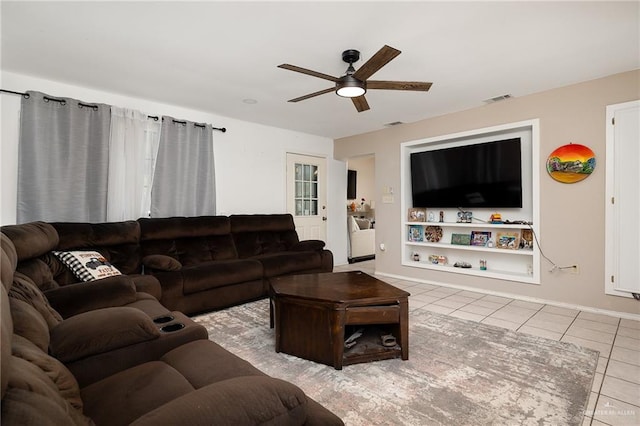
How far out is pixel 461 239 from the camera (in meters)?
4.53

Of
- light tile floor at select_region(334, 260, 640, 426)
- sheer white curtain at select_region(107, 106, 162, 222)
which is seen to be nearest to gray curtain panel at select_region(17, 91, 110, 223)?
sheer white curtain at select_region(107, 106, 162, 222)

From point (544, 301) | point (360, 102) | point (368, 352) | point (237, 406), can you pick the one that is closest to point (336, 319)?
point (368, 352)

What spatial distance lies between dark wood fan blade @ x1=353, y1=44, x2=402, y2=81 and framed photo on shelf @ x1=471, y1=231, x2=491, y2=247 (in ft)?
9.69

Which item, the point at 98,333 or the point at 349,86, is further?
the point at 349,86

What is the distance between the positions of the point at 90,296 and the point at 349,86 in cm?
233

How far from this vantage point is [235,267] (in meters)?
3.50

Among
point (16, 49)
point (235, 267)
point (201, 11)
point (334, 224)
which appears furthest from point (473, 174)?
point (16, 49)

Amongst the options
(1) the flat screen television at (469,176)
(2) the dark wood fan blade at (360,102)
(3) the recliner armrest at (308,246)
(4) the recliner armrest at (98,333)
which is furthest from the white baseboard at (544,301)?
(4) the recliner armrest at (98,333)

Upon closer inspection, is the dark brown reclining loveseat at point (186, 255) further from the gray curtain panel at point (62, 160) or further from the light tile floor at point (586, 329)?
the light tile floor at point (586, 329)

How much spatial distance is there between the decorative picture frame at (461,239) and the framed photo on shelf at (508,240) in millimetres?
391

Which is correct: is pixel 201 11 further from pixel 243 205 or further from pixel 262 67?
pixel 243 205

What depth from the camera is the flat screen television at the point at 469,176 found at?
12.9 ft

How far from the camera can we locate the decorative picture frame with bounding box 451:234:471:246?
4.46 m

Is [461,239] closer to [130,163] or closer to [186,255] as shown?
[186,255]
